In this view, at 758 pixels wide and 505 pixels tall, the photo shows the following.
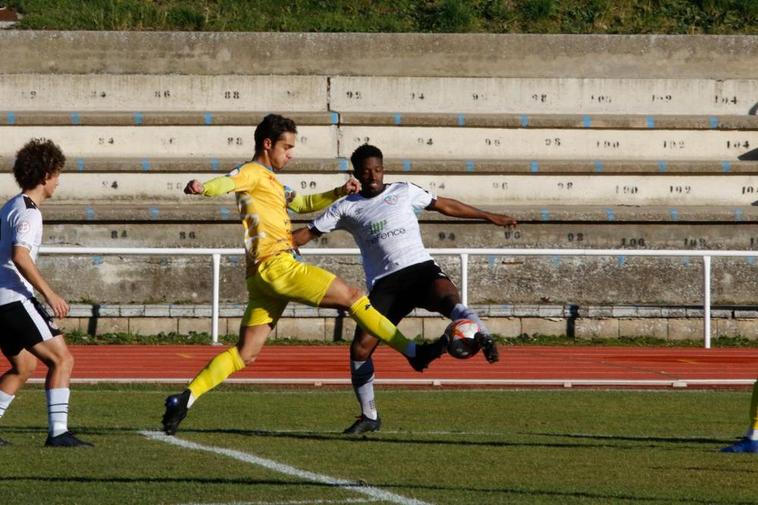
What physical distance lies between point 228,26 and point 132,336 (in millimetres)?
8872

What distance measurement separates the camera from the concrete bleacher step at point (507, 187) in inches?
896

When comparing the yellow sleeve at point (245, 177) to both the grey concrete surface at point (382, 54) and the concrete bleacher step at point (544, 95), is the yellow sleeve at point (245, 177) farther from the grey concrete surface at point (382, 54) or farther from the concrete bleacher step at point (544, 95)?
the grey concrete surface at point (382, 54)

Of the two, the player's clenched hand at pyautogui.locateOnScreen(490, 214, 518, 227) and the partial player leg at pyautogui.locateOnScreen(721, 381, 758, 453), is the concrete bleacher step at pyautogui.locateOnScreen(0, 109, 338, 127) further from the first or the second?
the partial player leg at pyautogui.locateOnScreen(721, 381, 758, 453)

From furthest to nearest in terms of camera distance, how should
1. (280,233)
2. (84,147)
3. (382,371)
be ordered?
(84,147) < (382,371) < (280,233)

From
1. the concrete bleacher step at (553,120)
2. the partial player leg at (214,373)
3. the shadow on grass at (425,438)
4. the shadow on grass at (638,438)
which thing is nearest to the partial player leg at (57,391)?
the partial player leg at (214,373)

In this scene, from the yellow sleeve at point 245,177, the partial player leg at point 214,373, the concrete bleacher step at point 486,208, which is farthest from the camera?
the concrete bleacher step at point 486,208

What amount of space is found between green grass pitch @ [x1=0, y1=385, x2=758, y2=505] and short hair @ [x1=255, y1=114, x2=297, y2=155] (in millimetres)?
1886

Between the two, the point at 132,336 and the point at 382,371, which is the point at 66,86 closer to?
the point at 132,336

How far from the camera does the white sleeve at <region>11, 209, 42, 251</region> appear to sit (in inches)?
345

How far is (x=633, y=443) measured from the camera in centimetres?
974

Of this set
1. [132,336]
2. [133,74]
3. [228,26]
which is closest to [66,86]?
[133,74]

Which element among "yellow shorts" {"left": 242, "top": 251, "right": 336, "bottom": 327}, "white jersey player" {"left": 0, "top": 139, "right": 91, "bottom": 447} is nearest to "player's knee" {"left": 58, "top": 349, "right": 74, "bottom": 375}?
"white jersey player" {"left": 0, "top": 139, "right": 91, "bottom": 447}

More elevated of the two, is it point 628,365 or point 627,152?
point 627,152

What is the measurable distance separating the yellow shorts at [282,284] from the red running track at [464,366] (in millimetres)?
4865
